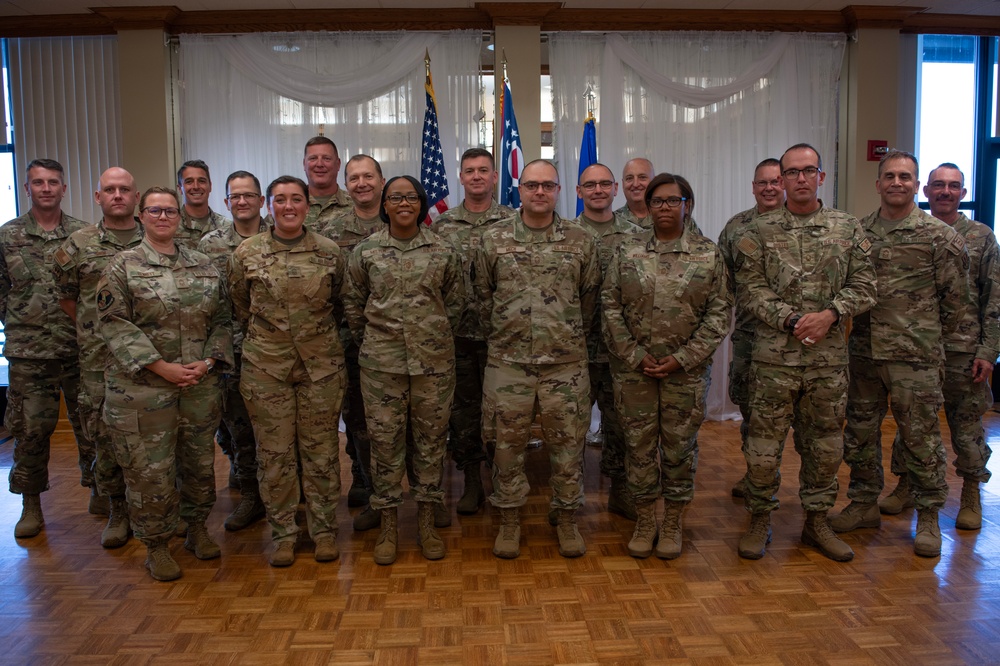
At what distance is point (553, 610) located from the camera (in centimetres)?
292

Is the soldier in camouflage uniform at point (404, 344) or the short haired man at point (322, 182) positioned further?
the short haired man at point (322, 182)

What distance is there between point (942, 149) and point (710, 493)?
4.28 metres

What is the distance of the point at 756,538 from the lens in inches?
133

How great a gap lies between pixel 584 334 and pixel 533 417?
44 centimetres

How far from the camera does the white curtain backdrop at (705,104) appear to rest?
599cm

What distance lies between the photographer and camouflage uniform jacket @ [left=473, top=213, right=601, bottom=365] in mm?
3297

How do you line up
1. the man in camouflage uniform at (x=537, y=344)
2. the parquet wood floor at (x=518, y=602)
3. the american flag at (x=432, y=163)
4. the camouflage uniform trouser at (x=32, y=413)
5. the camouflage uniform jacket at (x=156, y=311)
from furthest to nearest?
1. the american flag at (x=432, y=163)
2. the camouflage uniform trouser at (x=32, y=413)
3. the man in camouflage uniform at (x=537, y=344)
4. the camouflage uniform jacket at (x=156, y=311)
5. the parquet wood floor at (x=518, y=602)

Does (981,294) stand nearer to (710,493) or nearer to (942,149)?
(710,493)

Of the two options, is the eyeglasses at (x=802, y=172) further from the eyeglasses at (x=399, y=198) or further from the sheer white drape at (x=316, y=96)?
the sheer white drape at (x=316, y=96)

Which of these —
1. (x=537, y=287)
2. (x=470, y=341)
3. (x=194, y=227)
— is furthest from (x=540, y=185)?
(x=194, y=227)

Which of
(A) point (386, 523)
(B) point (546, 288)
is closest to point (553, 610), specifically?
(A) point (386, 523)

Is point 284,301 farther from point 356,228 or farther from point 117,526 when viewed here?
point 117,526

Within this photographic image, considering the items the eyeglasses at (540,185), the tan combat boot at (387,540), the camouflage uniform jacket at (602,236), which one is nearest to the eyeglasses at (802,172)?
the camouflage uniform jacket at (602,236)

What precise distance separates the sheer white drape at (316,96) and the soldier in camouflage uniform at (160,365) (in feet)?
9.44
